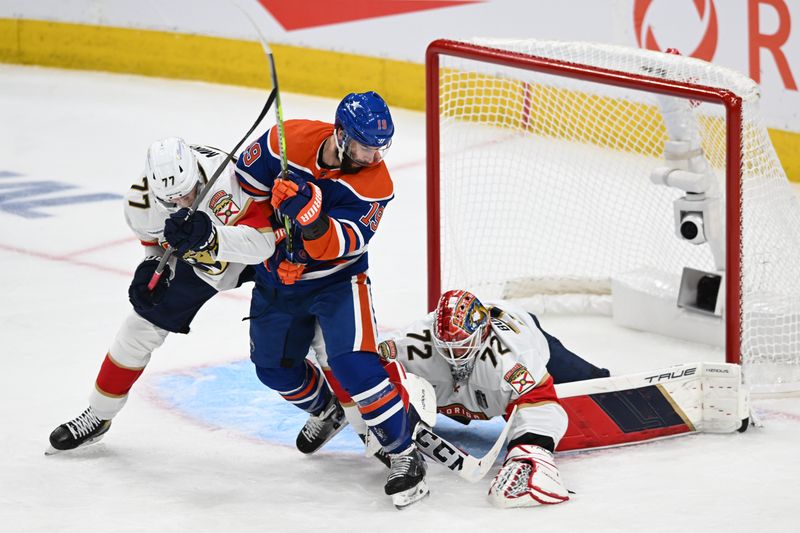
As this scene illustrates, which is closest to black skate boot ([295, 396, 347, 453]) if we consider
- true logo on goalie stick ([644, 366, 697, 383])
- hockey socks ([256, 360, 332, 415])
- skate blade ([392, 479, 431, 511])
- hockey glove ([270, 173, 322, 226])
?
hockey socks ([256, 360, 332, 415])

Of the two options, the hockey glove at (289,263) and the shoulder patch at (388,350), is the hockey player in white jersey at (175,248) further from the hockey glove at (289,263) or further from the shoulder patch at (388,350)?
the shoulder patch at (388,350)

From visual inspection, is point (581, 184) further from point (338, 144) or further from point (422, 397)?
point (338, 144)

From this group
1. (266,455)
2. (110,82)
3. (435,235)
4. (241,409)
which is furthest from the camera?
(110,82)

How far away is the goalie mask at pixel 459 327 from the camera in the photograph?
358 centimetres

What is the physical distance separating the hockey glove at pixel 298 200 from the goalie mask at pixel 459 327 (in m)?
0.52

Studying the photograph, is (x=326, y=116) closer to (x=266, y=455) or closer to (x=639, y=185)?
(x=639, y=185)

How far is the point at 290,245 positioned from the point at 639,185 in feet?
8.24

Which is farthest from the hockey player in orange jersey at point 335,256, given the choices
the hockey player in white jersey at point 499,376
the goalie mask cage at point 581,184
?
the goalie mask cage at point 581,184

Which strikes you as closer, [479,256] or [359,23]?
[479,256]

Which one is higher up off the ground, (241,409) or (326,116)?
(326,116)

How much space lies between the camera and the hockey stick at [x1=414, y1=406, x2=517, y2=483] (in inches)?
140

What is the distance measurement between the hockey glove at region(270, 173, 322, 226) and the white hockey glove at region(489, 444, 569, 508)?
0.82 m

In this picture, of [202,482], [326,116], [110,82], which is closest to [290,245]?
[202,482]

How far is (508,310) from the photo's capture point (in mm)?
3908
